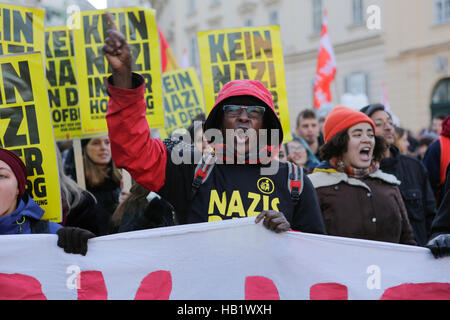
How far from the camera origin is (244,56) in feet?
14.4

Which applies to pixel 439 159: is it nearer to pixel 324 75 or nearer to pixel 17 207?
pixel 17 207

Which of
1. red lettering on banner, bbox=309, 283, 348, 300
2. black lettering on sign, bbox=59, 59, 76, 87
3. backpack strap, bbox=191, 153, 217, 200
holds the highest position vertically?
black lettering on sign, bbox=59, 59, 76, 87

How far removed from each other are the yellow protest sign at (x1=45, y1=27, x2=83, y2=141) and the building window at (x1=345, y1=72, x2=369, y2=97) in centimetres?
1646

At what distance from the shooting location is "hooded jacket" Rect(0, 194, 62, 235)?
244 cm

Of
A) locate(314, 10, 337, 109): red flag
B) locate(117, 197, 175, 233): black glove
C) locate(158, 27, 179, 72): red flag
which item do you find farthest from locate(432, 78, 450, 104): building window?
locate(117, 197, 175, 233): black glove

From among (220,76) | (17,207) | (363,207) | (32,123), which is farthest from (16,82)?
(363,207)

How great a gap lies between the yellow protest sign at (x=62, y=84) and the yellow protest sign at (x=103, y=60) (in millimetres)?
287

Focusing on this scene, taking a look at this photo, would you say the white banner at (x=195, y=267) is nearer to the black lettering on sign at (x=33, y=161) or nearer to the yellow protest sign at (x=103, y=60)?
the black lettering on sign at (x=33, y=161)

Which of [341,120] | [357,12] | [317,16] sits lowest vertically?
[341,120]

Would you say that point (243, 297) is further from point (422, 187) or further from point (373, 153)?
point (422, 187)

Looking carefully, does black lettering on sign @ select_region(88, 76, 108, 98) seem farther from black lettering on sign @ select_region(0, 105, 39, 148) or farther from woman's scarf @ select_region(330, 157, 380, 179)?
woman's scarf @ select_region(330, 157, 380, 179)

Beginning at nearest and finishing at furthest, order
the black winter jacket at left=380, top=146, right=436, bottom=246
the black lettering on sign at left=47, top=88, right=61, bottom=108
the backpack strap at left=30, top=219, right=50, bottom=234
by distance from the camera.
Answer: the backpack strap at left=30, top=219, right=50, bottom=234, the black winter jacket at left=380, top=146, right=436, bottom=246, the black lettering on sign at left=47, top=88, right=61, bottom=108

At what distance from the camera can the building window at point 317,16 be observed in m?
21.2

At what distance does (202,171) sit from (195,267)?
1.45 feet
